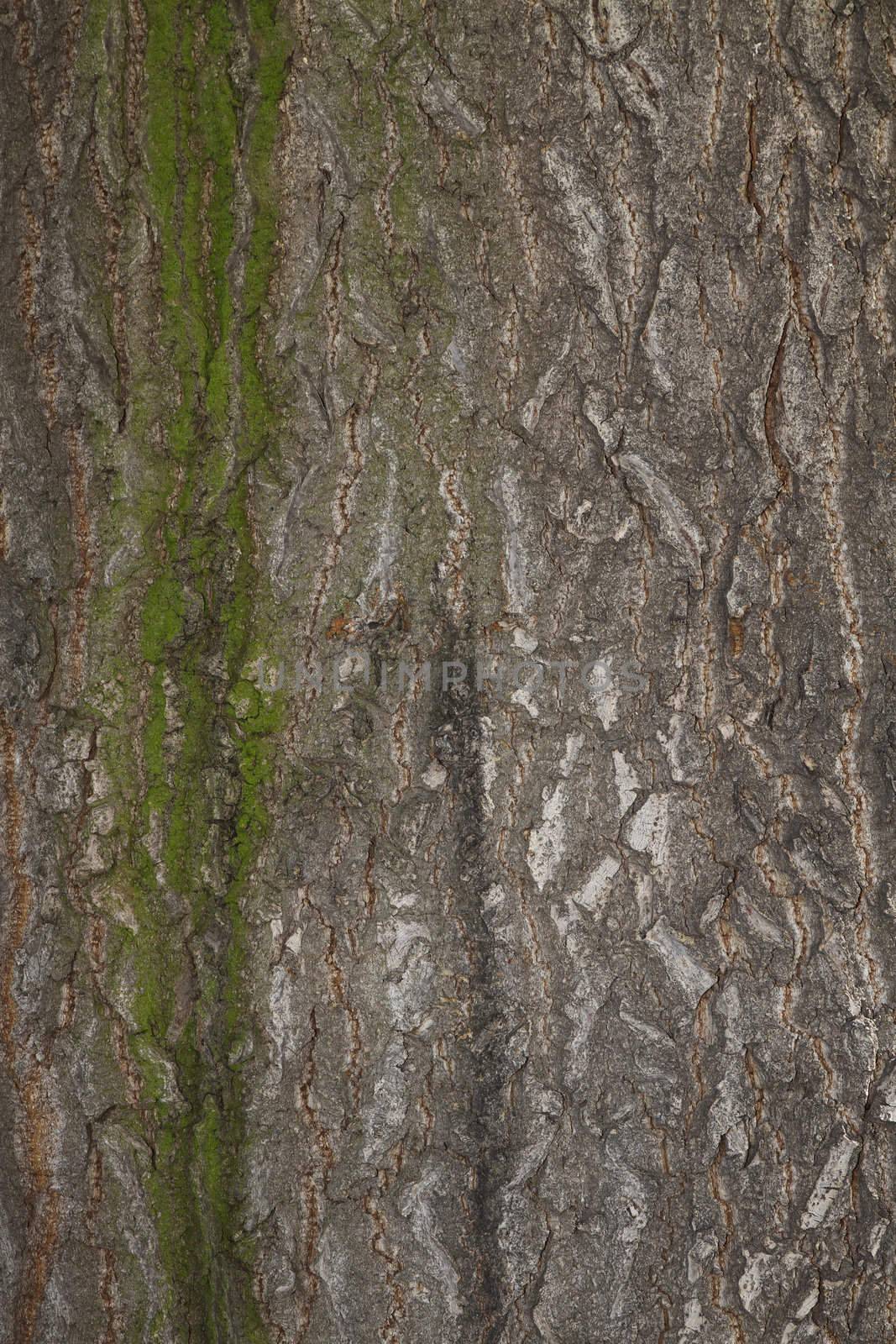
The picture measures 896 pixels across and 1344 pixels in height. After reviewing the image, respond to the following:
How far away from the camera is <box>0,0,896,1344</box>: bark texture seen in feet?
3.90

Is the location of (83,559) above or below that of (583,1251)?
above

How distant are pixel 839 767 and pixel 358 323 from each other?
29.7 inches

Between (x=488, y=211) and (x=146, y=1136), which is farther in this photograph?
(x=146, y=1136)

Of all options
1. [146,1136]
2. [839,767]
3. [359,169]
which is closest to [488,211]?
[359,169]

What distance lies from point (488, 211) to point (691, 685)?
0.58 m

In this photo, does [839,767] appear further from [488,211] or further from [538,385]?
[488,211]

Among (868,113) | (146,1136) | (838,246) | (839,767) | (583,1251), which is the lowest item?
(583,1251)

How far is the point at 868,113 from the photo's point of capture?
3.94 ft

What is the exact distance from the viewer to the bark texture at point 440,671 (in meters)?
1.19

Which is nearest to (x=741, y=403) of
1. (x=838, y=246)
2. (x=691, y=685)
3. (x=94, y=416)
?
(x=838, y=246)

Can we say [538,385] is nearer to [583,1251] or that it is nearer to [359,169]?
[359,169]

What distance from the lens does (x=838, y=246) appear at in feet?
3.94

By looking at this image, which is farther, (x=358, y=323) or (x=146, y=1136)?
(x=146, y=1136)

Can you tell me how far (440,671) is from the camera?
123 centimetres
